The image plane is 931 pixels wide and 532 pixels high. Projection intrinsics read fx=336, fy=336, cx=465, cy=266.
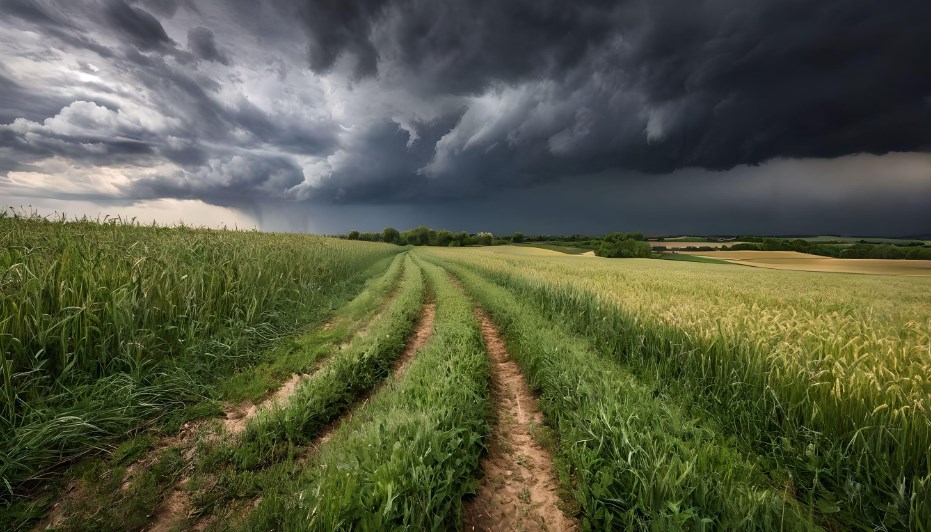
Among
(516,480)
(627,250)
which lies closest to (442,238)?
(627,250)

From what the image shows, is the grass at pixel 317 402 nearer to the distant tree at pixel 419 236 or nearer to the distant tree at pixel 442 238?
the distant tree at pixel 442 238

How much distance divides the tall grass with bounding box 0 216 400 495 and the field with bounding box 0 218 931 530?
0.14 ft

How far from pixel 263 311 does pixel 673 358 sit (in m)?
10.7

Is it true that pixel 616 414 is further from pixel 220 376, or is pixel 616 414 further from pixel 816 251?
pixel 816 251

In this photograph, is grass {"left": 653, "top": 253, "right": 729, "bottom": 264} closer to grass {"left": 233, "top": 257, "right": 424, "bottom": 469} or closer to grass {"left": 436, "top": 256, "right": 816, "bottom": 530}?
grass {"left": 436, "top": 256, "right": 816, "bottom": 530}

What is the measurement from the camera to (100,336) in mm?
5367

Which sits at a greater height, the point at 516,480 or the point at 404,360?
the point at 404,360

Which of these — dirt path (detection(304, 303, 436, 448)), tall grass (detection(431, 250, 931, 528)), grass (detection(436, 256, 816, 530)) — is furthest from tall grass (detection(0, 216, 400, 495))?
tall grass (detection(431, 250, 931, 528))

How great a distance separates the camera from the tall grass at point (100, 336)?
13.7ft

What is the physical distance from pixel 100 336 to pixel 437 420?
5.69 meters

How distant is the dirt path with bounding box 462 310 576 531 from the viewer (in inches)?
137

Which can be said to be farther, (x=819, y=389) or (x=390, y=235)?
(x=390, y=235)

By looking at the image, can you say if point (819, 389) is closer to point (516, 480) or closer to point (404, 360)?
point (516, 480)

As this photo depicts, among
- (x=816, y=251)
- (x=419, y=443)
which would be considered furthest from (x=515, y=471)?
(x=816, y=251)
